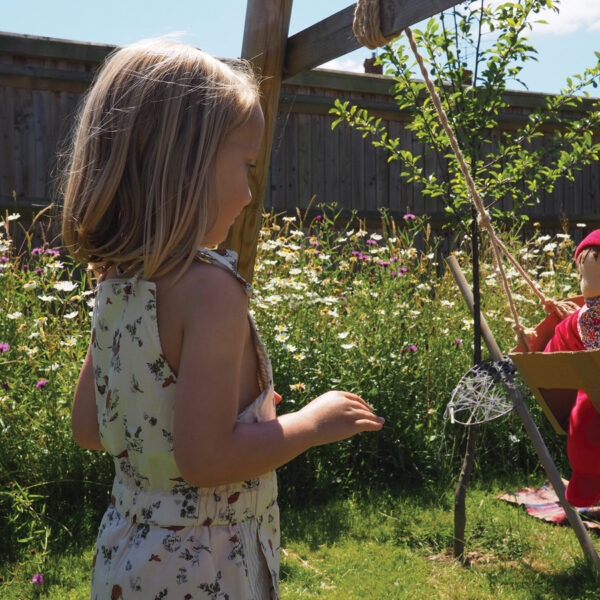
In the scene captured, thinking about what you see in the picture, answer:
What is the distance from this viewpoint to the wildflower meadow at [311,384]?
3.34 meters

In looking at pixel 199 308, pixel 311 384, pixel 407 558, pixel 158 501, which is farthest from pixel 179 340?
pixel 311 384

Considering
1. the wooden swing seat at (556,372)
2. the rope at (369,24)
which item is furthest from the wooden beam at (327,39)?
the wooden swing seat at (556,372)

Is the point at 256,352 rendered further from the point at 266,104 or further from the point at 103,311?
the point at 266,104

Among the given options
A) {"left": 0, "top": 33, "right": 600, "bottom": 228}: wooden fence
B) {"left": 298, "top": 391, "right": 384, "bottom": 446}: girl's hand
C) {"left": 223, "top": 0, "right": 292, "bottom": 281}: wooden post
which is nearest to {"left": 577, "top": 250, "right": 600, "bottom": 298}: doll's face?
{"left": 223, "top": 0, "right": 292, "bottom": 281}: wooden post

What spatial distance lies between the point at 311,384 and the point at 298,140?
3.85 metres

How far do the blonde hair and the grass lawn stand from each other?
211 centimetres

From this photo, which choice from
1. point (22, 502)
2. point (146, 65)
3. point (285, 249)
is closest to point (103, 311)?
point (146, 65)

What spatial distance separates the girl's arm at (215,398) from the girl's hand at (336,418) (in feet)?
0.20

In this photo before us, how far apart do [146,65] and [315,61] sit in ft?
4.31

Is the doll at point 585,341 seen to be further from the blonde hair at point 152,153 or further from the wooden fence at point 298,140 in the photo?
the wooden fence at point 298,140

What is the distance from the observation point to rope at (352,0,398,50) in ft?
6.95

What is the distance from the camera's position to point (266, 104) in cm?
235

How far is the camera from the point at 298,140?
23.5 feet

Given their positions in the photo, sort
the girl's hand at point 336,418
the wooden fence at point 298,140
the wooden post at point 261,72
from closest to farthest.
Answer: the girl's hand at point 336,418 → the wooden post at point 261,72 → the wooden fence at point 298,140
